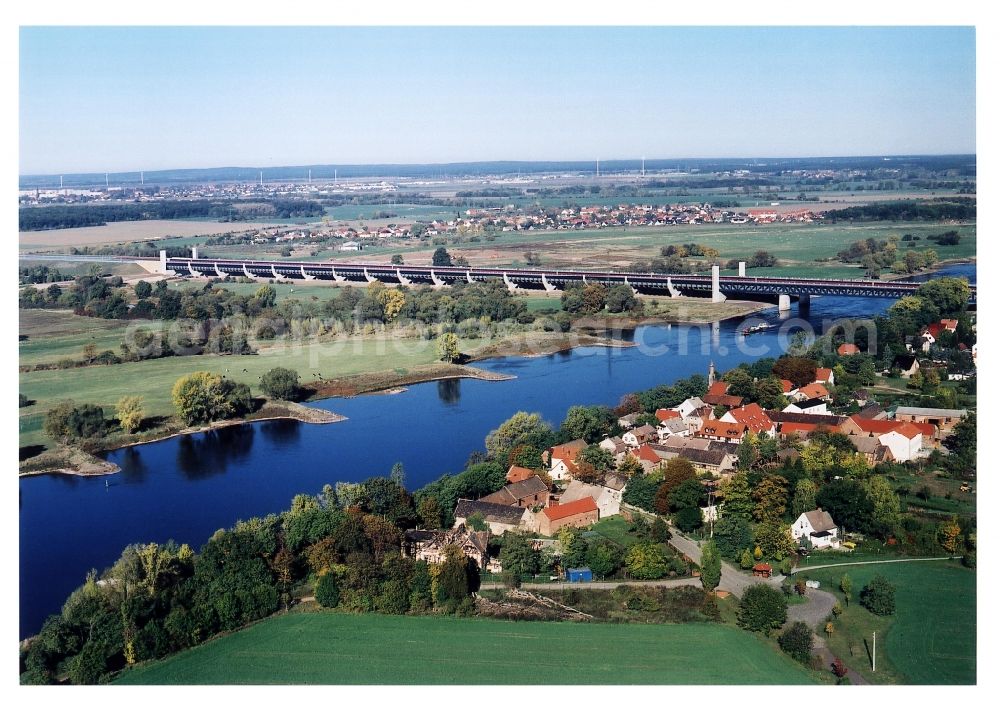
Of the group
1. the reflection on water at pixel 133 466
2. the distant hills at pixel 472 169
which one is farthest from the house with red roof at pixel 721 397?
the distant hills at pixel 472 169

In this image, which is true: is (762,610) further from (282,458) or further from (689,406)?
(282,458)

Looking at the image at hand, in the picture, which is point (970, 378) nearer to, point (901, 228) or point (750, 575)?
point (750, 575)

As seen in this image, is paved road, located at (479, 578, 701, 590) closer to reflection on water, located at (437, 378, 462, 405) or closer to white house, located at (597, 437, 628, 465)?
white house, located at (597, 437, 628, 465)

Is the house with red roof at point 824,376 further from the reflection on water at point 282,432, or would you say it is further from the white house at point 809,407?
the reflection on water at point 282,432

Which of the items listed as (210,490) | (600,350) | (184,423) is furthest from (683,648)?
(600,350)

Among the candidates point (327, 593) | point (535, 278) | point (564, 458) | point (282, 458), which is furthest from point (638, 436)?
point (535, 278)

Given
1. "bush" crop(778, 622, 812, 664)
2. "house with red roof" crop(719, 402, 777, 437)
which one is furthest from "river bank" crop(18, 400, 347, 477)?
"bush" crop(778, 622, 812, 664)
